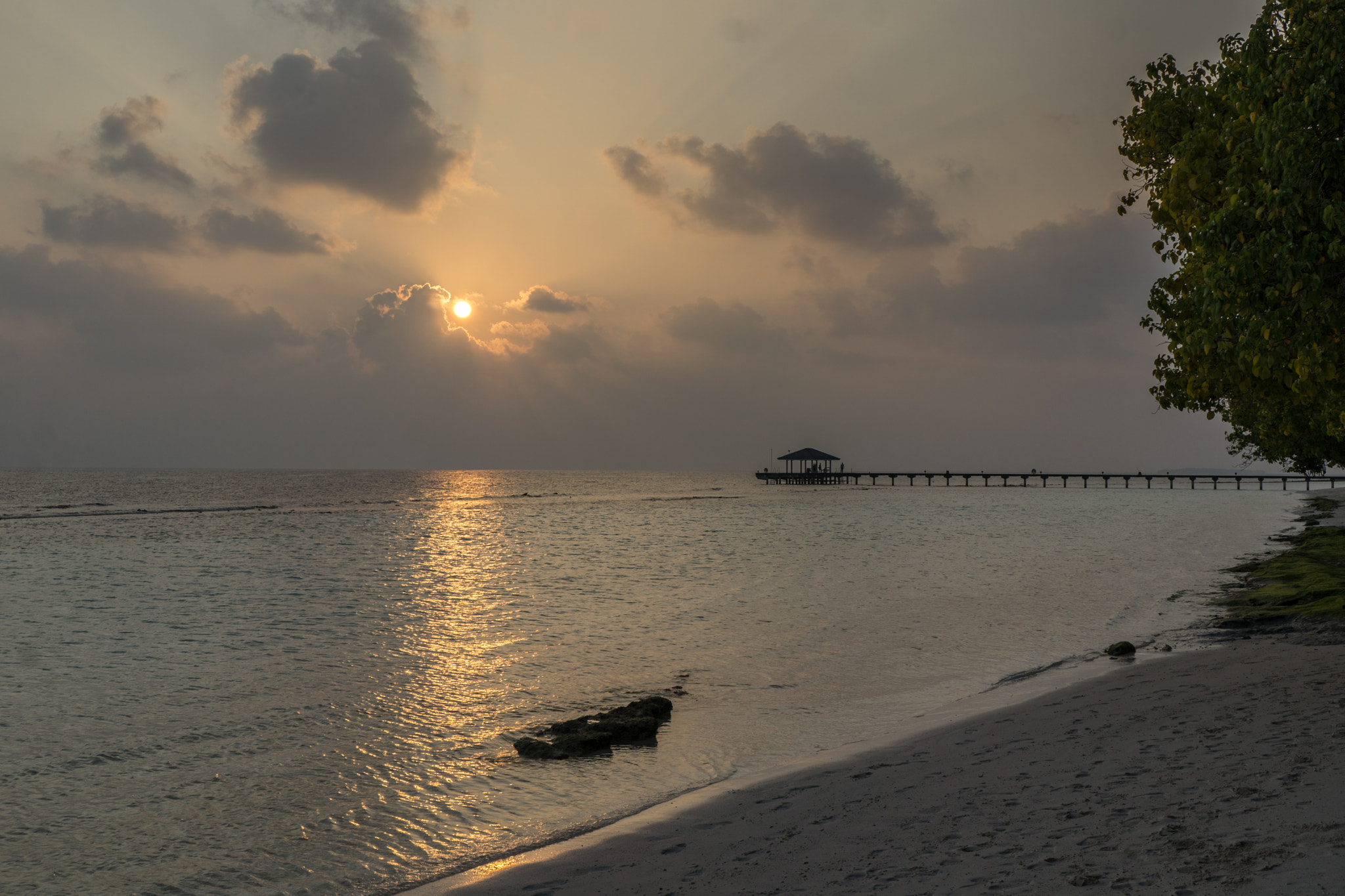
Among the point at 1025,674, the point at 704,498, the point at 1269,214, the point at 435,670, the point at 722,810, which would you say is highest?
the point at 1269,214

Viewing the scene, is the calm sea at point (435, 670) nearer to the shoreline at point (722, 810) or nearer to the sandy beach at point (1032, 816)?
the shoreline at point (722, 810)

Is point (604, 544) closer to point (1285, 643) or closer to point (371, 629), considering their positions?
point (371, 629)

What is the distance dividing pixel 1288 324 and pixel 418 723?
12.7 meters

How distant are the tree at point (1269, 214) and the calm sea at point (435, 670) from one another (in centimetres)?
694

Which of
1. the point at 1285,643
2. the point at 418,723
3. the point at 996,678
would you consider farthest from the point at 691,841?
the point at 1285,643

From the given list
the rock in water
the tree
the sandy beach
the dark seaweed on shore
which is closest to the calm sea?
the rock in water

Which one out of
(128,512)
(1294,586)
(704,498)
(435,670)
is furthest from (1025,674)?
(704,498)

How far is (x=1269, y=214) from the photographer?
8523mm

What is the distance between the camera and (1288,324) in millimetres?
8836

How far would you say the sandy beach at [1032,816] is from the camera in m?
5.39

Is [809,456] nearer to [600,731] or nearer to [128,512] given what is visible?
[128,512]

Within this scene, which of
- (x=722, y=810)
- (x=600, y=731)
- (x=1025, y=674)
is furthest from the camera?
(x=1025, y=674)

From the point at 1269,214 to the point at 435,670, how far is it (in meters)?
15.2

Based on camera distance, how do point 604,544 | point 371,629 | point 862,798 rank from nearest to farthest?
point 862,798 < point 371,629 < point 604,544
